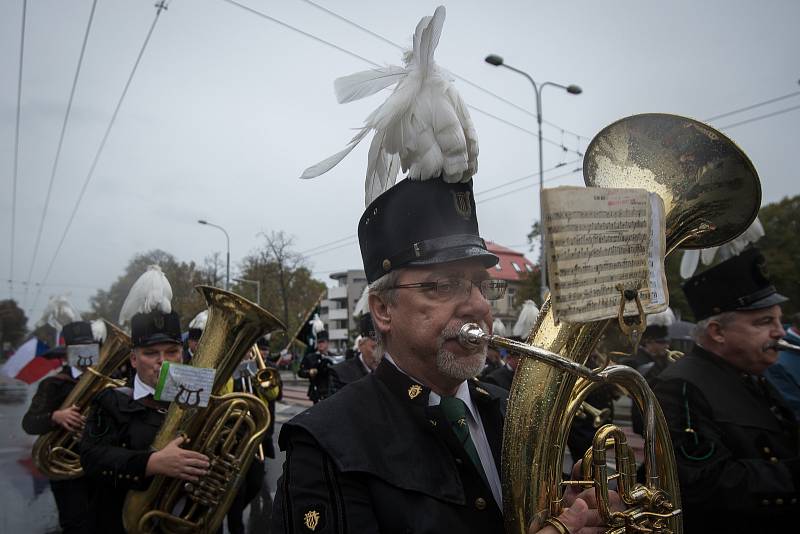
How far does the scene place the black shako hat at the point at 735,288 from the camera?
2.81 metres

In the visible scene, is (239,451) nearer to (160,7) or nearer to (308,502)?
(308,502)

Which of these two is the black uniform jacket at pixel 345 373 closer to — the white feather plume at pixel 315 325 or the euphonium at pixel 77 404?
the euphonium at pixel 77 404

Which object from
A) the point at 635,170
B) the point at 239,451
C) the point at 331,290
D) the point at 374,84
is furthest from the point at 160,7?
the point at 331,290

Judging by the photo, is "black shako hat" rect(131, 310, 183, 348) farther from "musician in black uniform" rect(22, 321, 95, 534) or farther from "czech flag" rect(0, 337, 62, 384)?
"czech flag" rect(0, 337, 62, 384)

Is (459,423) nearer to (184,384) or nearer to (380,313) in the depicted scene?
(380,313)

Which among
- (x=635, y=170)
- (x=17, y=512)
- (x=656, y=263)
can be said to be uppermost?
(x=635, y=170)

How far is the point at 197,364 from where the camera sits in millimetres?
3438

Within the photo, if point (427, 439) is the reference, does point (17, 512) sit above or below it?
below

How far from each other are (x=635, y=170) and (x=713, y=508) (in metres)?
1.69

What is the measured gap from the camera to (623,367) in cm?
148

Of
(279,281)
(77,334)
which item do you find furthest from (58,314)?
(279,281)

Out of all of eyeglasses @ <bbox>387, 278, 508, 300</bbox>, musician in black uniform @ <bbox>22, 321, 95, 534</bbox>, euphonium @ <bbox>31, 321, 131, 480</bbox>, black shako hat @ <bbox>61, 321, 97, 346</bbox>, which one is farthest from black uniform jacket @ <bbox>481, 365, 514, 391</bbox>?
black shako hat @ <bbox>61, 321, 97, 346</bbox>

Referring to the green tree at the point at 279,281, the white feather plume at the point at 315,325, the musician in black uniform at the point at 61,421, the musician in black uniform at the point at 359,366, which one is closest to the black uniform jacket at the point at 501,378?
the musician in black uniform at the point at 359,366

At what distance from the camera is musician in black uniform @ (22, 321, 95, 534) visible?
15.3 feet
